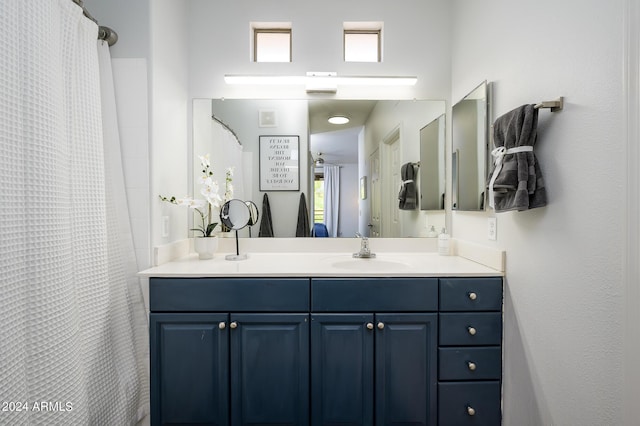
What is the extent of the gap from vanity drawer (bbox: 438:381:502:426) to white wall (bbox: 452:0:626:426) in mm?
58

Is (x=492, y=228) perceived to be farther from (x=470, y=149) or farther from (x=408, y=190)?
(x=408, y=190)

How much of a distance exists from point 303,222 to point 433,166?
3.06 feet

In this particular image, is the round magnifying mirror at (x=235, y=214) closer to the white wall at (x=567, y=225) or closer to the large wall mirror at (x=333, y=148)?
the large wall mirror at (x=333, y=148)

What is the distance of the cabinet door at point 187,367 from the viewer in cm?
136

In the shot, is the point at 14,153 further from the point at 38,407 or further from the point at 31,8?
the point at 38,407

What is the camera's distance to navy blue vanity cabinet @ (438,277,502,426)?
136 cm

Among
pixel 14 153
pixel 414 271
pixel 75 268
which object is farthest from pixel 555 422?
pixel 14 153

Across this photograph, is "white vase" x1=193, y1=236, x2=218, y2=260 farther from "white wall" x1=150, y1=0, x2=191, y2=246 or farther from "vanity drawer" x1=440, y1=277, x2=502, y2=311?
"vanity drawer" x1=440, y1=277, x2=502, y2=311

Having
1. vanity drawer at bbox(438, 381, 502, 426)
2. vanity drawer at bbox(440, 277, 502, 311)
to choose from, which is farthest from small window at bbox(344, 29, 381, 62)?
vanity drawer at bbox(438, 381, 502, 426)

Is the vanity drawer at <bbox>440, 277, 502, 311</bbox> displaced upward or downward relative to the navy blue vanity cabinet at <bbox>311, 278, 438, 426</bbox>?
upward

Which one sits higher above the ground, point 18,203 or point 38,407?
point 18,203

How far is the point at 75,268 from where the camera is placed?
1.16 meters

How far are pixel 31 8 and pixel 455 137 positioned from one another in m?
1.99

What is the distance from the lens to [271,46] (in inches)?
77.1
